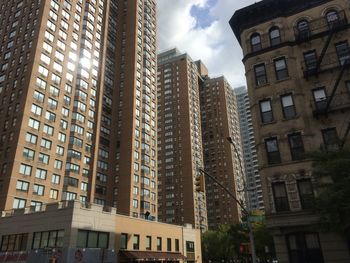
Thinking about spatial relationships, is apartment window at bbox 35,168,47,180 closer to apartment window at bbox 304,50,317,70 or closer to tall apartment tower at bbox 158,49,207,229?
apartment window at bbox 304,50,317,70

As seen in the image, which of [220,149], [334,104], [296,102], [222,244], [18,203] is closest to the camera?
[334,104]

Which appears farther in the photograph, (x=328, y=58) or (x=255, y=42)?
(x=255, y=42)

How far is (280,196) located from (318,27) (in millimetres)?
15564

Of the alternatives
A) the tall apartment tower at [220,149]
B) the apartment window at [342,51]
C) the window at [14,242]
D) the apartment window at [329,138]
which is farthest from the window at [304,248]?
the tall apartment tower at [220,149]

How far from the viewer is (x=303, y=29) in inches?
1192

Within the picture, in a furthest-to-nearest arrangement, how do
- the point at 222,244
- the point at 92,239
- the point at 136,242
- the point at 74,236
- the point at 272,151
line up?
the point at 222,244 → the point at 136,242 → the point at 92,239 → the point at 74,236 → the point at 272,151

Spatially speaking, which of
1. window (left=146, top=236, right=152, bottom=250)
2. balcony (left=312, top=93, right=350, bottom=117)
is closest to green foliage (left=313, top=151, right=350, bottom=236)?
balcony (left=312, top=93, right=350, bottom=117)

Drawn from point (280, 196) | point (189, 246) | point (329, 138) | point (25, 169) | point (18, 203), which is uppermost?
point (25, 169)

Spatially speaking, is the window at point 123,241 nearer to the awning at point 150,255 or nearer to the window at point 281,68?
the awning at point 150,255

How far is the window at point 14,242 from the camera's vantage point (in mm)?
38500

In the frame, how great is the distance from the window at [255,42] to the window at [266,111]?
19.2 feet

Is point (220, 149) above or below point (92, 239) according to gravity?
above

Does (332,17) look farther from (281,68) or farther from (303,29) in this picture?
(281,68)

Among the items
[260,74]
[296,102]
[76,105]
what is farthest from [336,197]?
[76,105]
